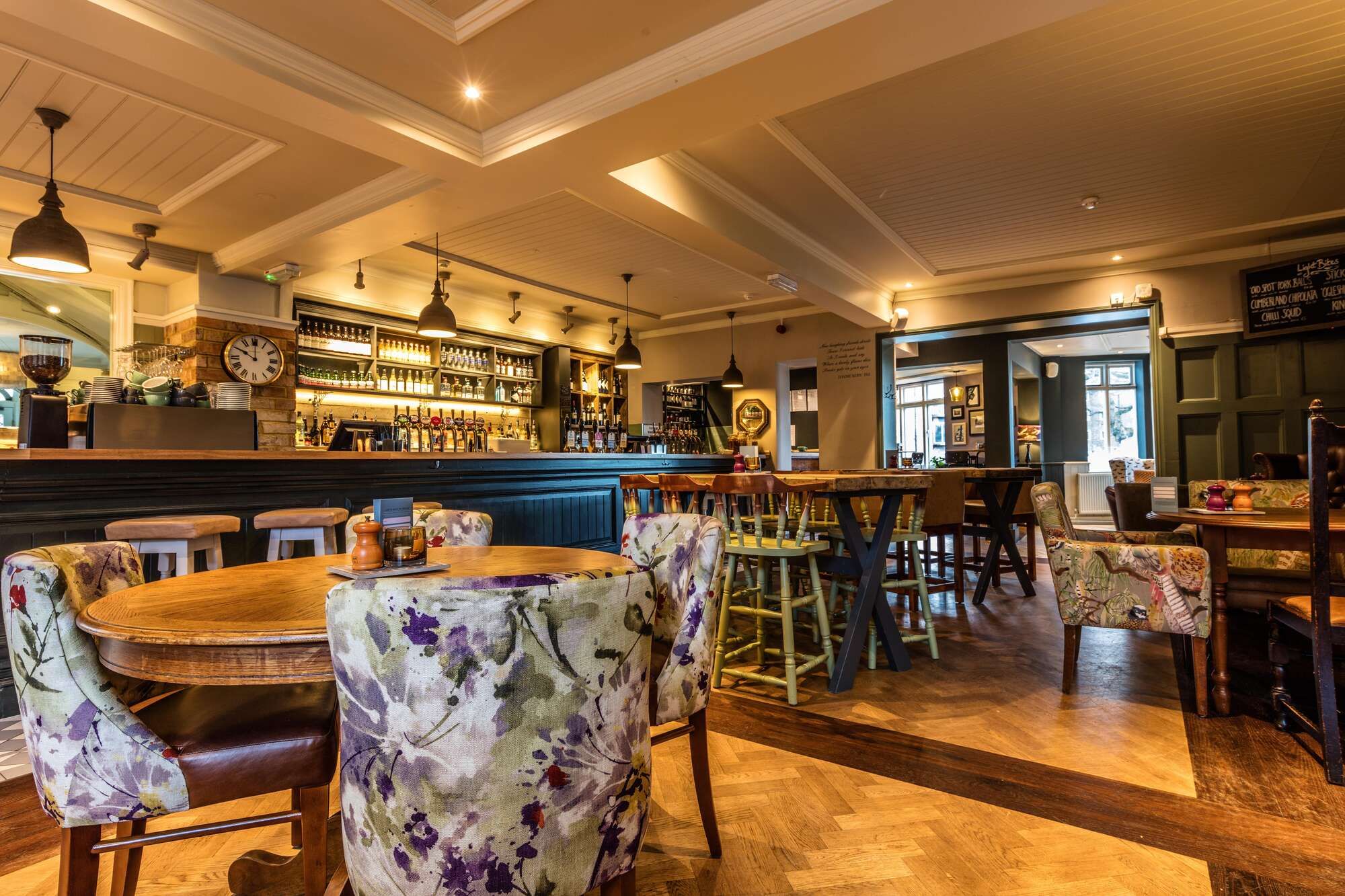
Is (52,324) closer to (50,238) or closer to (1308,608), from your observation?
(50,238)

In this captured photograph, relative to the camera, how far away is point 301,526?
3.42 metres

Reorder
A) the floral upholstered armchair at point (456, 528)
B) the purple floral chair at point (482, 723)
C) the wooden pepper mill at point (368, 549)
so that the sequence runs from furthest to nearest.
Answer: the floral upholstered armchair at point (456, 528)
the wooden pepper mill at point (368, 549)
the purple floral chair at point (482, 723)

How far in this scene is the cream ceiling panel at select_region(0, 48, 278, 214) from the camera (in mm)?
3307

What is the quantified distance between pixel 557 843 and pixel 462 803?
0.52 ft

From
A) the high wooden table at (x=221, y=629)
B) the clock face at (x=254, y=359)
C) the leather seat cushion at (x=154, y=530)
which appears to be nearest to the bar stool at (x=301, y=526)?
the leather seat cushion at (x=154, y=530)

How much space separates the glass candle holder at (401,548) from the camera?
170 centimetres

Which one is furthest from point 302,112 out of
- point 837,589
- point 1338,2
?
point 1338,2

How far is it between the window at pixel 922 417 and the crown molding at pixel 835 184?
25.9ft

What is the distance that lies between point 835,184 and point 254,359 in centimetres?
488

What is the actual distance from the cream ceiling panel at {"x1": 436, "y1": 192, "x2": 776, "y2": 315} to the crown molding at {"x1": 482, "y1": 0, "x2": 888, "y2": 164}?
1268 millimetres

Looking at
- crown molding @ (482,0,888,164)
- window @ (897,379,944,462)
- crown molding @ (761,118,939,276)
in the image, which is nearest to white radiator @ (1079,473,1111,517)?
window @ (897,379,944,462)

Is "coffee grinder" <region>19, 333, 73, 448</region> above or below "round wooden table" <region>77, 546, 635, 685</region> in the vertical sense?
above

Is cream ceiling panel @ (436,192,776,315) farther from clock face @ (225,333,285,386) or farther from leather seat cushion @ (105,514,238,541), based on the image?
leather seat cushion @ (105,514,238,541)

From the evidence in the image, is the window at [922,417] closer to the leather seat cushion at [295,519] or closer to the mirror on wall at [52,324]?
the leather seat cushion at [295,519]
